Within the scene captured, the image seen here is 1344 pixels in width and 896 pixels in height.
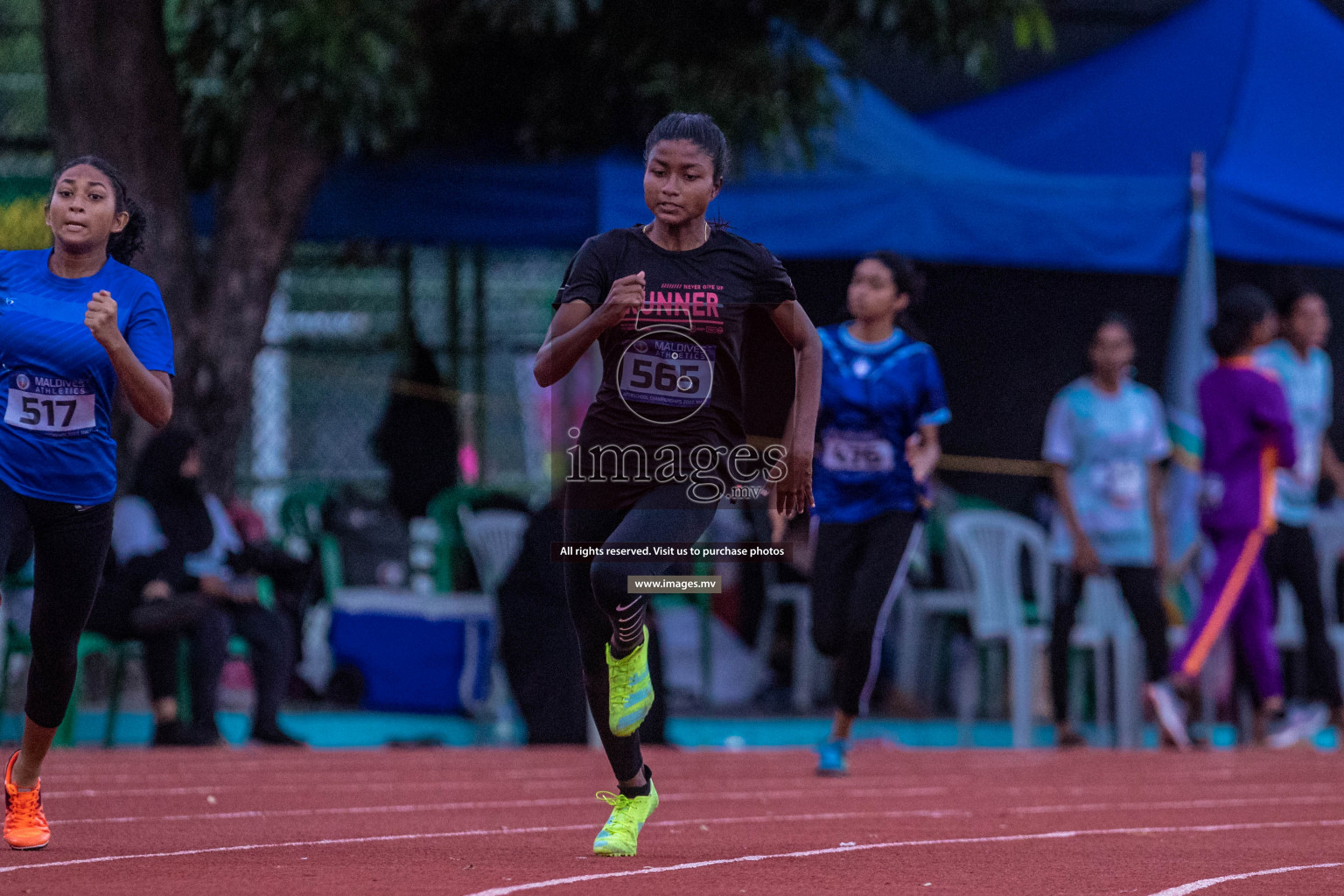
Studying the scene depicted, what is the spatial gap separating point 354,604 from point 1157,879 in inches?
296

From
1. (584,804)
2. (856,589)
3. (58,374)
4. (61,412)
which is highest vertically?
(58,374)

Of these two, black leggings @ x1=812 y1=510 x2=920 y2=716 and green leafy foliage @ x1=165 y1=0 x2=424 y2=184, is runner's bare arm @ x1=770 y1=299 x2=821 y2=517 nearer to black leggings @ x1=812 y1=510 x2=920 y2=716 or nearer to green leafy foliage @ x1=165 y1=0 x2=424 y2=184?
black leggings @ x1=812 y1=510 x2=920 y2=716

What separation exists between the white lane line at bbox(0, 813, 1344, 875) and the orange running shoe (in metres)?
0.19

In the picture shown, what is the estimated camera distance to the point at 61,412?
554 cm

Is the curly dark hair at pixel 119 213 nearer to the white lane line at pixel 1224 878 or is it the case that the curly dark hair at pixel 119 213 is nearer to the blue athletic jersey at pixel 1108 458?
the white lane line at pixel 1224 878

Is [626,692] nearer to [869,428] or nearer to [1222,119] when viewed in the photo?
[869,428]

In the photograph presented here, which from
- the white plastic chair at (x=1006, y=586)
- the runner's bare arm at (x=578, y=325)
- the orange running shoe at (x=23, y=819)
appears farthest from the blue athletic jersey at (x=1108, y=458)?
the orange running shoe at (x=23, y=819)

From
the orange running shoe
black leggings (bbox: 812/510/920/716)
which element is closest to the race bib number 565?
the orange running shoe

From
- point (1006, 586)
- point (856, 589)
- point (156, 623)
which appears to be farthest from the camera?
point (1006, 586)


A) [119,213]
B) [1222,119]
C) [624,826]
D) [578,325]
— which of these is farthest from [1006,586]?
[119,213]

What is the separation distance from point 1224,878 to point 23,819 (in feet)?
10.8

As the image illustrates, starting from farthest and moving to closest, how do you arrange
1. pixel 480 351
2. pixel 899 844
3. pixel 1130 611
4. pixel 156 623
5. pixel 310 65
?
pixel 480 351 → pixel 1130 611 → pixel 310 65 → pixel 156 623 → pixel 899 844

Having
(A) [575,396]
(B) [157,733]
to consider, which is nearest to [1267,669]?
(A) [575,396]

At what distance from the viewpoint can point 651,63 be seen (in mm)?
12055
